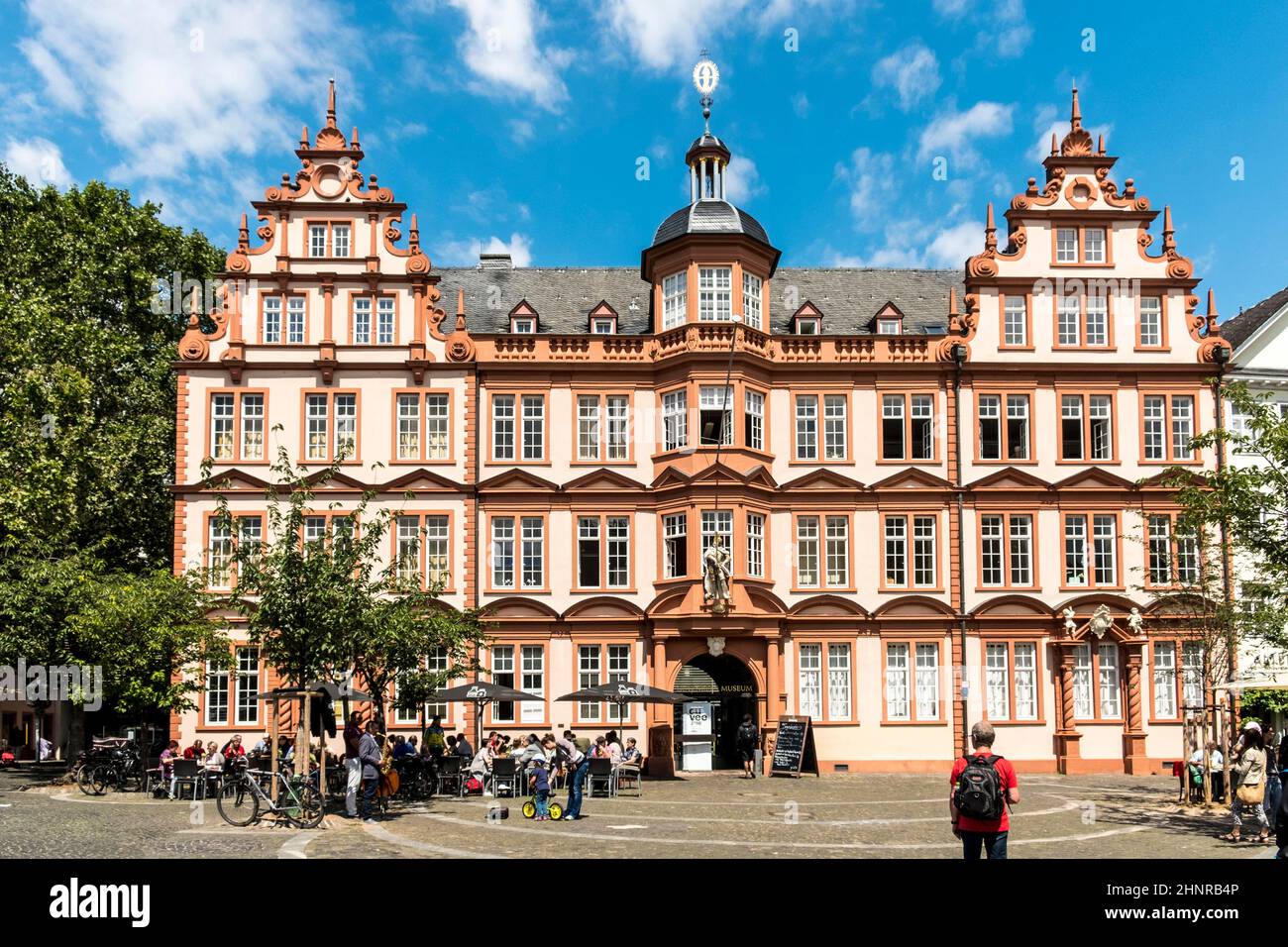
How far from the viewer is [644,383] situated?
39.4 meters

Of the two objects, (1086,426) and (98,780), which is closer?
(98,780)

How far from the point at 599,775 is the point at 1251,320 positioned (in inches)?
1160

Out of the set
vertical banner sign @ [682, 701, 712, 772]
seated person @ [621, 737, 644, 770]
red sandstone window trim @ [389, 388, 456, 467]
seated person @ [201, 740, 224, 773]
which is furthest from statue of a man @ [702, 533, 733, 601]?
seated person @ [201, 740, 224, 773]

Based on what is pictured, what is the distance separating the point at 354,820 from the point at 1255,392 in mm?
32488

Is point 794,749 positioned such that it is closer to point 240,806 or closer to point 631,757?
point 631,757

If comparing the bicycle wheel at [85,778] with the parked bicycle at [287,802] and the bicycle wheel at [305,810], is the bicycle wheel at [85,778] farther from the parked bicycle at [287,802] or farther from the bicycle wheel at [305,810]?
the bicycle wheel at [305,810]

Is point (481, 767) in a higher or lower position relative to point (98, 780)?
higher

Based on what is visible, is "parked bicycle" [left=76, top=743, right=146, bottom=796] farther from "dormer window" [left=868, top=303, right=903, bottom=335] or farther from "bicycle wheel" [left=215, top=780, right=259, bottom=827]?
"dormer window" [left=868, top=303, right=903, bottom=335]

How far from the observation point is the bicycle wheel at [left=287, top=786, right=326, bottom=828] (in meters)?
22.2

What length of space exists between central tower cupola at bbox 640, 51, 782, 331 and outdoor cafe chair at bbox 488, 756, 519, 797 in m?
16.4

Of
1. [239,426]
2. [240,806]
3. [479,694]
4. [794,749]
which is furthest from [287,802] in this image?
[239,426]

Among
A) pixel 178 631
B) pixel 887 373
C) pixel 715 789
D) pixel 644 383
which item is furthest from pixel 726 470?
pixel 178 631

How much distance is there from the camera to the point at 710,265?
129 ft

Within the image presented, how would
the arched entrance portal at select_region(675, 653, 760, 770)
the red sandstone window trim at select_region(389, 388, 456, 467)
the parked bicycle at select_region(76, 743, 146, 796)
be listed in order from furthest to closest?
the red sandstone window trim at select_region(389, 388, 456, 467) → the arched entrance portal at select_region(675, 653, 760, 770) → the parked bicycle at select_region(76, 743, 146, 796)
